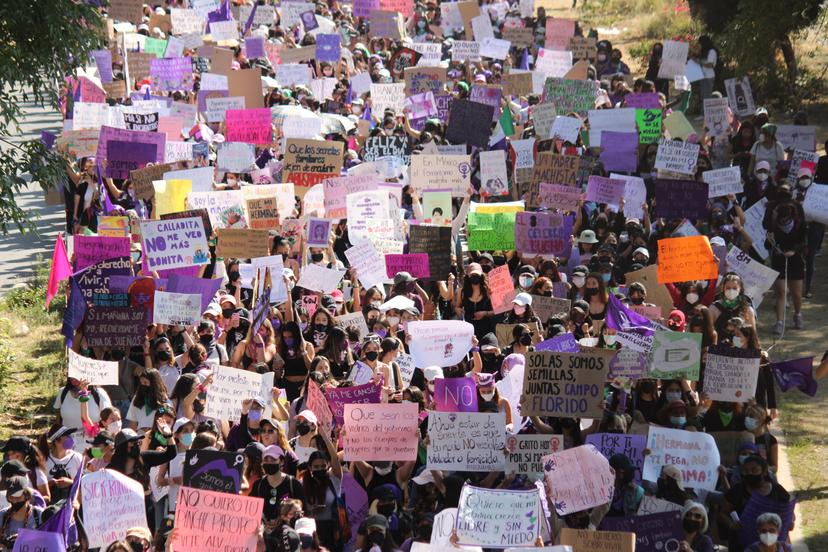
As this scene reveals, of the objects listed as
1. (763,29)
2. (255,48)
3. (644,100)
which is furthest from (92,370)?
(763,29)

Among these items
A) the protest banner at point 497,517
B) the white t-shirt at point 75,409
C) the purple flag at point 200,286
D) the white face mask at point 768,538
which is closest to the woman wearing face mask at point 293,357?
the purple flag at point 200,286

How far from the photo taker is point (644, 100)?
19.5m

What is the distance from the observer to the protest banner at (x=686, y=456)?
404 inches

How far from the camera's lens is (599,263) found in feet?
46.6

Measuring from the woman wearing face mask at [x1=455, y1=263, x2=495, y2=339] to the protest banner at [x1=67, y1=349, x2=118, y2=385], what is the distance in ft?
11.0

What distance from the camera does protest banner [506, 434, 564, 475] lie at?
33.9 feet

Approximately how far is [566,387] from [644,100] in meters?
9.51

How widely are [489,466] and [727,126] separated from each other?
9801mm

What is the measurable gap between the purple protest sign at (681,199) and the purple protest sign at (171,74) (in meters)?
9.55

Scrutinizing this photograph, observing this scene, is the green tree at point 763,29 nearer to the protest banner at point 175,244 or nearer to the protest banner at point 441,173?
the protest banner at point 441,173

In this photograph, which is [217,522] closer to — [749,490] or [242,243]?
[749,490]

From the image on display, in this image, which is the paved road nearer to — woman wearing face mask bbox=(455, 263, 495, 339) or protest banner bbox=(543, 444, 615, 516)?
woman wearing face mask bbox=(455, 263, 495, 339)

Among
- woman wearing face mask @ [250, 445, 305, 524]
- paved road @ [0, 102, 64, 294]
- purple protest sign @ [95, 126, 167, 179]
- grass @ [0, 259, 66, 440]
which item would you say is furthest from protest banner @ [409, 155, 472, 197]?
woman wearing face mask @ [250, 445, 305, 524]

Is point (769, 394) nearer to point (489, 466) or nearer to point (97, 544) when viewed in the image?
point (489, 466)
